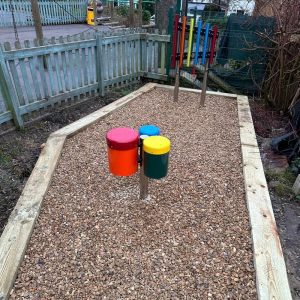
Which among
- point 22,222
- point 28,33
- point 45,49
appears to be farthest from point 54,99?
point 28,33

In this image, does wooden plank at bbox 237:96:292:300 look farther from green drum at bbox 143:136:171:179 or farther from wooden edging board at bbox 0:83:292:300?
green drum at bbox 143:136:171:179

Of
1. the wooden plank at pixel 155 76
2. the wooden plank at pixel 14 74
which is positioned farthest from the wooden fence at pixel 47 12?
the wooden plank at pixel 14 74

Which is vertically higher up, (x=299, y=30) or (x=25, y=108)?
(x=299, y=30)

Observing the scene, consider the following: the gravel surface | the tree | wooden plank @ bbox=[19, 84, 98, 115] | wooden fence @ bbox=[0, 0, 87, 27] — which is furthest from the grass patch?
wooden fence @ bbox=[0, 0, 87, 27]

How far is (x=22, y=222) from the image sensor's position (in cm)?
238

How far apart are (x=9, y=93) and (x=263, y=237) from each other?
3.76 metres

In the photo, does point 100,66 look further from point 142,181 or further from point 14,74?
point 142,181

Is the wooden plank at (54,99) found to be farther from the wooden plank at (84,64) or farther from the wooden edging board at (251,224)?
the wooden edging board at (251,224)

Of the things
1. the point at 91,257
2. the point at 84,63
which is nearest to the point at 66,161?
the point at 91,257

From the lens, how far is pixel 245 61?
20.1 feet

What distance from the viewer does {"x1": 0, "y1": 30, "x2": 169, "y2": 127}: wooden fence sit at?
13.4 ft

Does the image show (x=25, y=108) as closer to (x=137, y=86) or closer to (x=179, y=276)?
(x=137, y=86)

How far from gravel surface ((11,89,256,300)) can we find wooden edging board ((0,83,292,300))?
0.07 metres

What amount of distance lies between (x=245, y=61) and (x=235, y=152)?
10.9 feet
